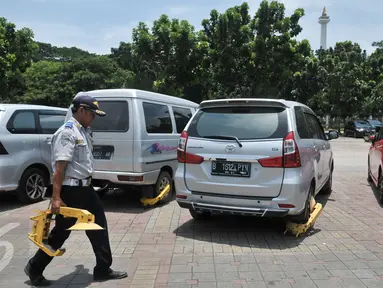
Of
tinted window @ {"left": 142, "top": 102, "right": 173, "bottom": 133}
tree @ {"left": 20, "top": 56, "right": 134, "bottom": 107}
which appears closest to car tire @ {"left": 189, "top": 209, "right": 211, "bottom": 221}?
tinted window @ {"left": 142, "top": 102, "right": 173, "bottom": 133}

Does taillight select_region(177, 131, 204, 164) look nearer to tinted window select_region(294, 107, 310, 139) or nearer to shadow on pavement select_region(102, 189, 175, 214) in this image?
tinted window select_region(294, 107, 310, 139)

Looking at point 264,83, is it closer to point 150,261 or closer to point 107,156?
point 107,156

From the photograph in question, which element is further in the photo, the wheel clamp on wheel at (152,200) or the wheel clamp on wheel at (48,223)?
the wheel clamp on wheel at (152,200)

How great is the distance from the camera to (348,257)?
180 inches

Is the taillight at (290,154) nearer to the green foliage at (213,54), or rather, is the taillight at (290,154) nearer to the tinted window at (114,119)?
the tinted window at (114,119)

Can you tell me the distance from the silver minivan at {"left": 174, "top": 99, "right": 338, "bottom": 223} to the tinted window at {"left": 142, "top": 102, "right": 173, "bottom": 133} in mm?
1597

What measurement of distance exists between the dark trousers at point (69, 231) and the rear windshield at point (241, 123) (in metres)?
2.00

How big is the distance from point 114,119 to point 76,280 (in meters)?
3.30

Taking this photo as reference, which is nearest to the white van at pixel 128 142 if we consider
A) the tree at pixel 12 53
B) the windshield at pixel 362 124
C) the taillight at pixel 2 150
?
the taillight at pixel 2 150

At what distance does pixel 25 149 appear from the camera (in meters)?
7.07

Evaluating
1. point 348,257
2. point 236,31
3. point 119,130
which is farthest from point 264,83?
point 348,257

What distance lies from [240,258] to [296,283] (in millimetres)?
839

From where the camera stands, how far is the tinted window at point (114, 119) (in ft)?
21.9

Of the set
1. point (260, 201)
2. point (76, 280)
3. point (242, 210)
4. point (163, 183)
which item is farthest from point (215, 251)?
point (163, 183)
